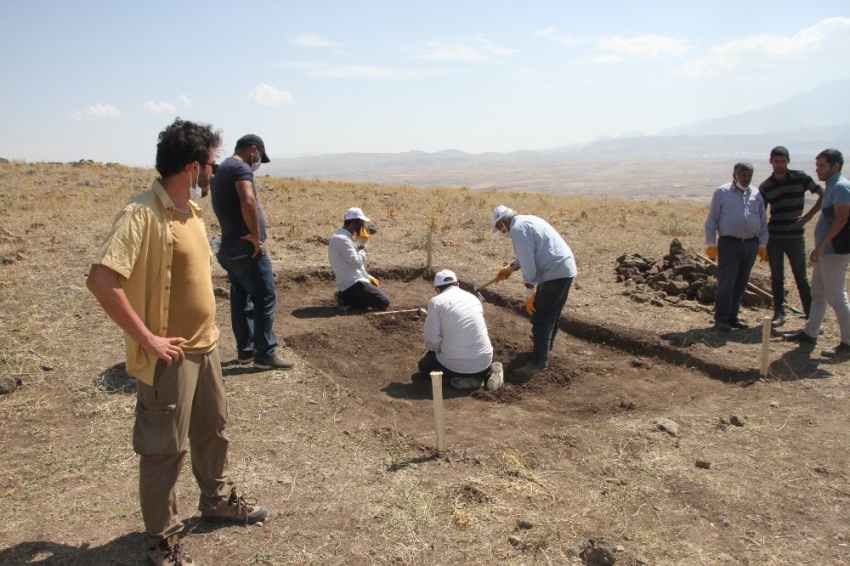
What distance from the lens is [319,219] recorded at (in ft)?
46.5

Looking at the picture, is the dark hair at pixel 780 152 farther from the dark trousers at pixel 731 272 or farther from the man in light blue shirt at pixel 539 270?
the man in light blue shirt at pixel 539 270

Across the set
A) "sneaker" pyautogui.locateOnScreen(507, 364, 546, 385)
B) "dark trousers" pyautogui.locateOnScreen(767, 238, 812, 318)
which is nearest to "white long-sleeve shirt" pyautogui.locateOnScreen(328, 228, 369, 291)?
"sneaker" pyautogui.locateOnScreen(507, 364, 546, 385)

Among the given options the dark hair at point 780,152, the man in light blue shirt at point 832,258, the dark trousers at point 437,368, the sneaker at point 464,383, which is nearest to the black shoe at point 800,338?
the man in light blue shirt at point 832,258

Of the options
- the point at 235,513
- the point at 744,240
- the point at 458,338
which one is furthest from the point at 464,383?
the point at 744,240

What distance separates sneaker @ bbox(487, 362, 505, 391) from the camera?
5754 mm

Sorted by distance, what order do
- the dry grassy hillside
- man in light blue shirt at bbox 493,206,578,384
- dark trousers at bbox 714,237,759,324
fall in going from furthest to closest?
dark trousers at bbox 714,237,759,324, man in light blue shirt at bbox 493,206,578,384, the dry grassy hillside

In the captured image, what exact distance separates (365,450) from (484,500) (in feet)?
3.27

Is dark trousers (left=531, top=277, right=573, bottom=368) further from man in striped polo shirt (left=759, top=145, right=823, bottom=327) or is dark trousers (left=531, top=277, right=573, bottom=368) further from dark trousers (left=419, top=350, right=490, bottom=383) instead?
man in striped polo shirt (left=759, top=145, right=823, bottom=327)

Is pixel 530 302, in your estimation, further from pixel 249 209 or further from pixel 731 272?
pixel 249 209

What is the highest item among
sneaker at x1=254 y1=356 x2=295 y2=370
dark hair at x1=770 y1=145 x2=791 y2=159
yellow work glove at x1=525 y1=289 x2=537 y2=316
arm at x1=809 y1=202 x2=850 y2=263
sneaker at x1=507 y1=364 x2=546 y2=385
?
dark hair at x1=770 y1=145 x2=791 y2=159

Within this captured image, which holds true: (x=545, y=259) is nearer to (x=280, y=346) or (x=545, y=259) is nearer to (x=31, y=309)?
(x=280, y=346)

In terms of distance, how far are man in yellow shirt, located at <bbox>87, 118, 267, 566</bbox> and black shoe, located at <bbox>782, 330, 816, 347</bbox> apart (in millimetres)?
5736

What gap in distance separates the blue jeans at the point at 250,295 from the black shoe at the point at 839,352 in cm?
504

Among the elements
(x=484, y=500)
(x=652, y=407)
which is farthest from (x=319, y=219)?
(x=484, y=500)
